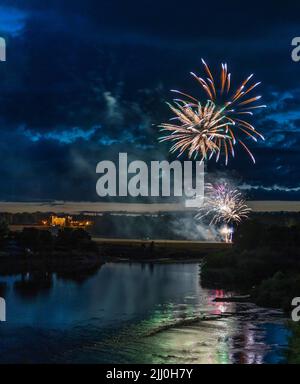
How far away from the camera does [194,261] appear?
395ft

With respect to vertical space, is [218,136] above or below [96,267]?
above

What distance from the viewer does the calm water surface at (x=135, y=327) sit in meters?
Result: 33.7

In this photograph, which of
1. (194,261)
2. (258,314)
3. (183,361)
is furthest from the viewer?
(194,261)

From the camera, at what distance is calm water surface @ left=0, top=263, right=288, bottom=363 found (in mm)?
33719

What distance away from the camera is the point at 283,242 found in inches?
3110

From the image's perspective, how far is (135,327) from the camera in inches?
1697

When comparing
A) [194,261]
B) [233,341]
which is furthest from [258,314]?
[194,261]
